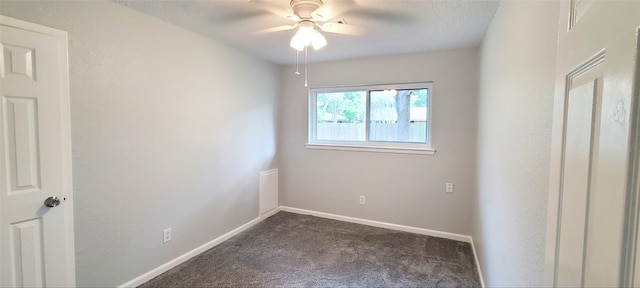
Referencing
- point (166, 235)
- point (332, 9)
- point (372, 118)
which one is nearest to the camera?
point (332, 9)

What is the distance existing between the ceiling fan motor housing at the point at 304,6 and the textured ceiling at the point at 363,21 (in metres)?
0.09

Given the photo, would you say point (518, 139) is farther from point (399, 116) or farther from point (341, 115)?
point (341, 115)

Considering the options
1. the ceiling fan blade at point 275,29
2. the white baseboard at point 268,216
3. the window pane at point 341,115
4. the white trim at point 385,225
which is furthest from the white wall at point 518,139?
the window pane at point 341,115

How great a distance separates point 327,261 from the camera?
8.82 ft

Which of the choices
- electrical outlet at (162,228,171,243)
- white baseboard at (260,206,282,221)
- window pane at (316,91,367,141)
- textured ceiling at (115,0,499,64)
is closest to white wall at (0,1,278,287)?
electrical outlet at (162,228,171,243)

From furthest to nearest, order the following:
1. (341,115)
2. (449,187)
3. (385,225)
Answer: (341,115)
(385,225)
(449,187)

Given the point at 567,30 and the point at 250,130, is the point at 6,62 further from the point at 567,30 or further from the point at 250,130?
the point at 567,30

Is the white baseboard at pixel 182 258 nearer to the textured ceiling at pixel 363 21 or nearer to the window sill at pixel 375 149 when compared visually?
the window sill at pixel 375 149

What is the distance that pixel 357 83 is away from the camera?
3.56m

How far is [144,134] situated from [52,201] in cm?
73

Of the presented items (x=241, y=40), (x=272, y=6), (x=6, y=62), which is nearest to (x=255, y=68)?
(x=241, y=40)

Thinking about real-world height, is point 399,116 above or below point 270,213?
above

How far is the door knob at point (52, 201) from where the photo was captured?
1.67 meters

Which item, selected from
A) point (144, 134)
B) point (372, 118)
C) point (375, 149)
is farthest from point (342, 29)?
point (144, 134)
